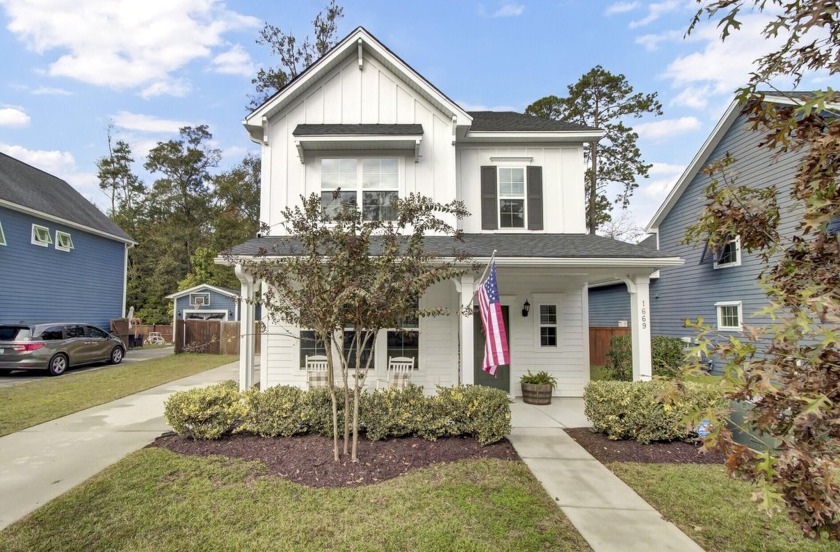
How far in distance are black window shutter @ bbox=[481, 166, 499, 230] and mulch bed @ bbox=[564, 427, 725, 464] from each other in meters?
4.73

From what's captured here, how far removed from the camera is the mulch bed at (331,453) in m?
4.56

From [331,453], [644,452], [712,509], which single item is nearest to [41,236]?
[331,453]

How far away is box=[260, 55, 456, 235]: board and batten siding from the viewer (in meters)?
8.68

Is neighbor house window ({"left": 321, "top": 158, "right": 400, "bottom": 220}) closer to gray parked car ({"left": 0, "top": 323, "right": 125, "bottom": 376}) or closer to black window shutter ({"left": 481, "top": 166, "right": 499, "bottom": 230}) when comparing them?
black window shutter ({"left": 481, "top": 166, "right": 499, "bottom": 230})

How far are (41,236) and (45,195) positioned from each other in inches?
106

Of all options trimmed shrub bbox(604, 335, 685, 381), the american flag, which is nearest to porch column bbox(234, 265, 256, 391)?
the american flag

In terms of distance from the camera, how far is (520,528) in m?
3.50

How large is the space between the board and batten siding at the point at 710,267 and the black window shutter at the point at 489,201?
4.30 m

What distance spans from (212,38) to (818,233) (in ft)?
49.7

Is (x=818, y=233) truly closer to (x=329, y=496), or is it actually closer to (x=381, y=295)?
(x=381, y=295)

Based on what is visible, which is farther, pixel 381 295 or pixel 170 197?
pixel 170 197

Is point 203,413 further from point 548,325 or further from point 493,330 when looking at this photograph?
point 548,325

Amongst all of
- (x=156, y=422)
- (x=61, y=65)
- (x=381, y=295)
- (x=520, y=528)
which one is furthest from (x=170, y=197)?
(x=520, y=528)

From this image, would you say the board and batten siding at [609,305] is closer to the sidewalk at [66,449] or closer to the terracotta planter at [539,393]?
the terracotta planter at [539,393]
